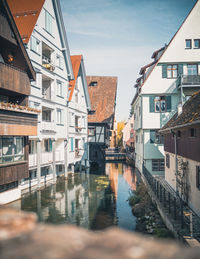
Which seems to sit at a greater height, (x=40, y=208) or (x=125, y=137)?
(x=125, y=137)

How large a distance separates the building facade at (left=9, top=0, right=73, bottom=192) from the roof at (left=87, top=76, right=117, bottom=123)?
11262 mm

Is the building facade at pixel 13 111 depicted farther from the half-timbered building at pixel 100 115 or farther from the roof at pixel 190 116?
the half-timbered building at pixel 100 115

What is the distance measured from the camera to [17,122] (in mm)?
15320

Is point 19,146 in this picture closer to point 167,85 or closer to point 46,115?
point 46,115

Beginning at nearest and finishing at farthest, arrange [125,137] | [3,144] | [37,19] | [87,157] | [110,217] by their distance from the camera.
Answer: [110,217]
[3,144]
[37,19]
[87,157]
[125,137]

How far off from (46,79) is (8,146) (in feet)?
33.6

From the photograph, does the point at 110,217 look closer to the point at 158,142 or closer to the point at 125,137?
the point at 158,142

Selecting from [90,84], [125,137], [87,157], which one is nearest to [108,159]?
[87,157]

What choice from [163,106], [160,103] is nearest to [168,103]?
[163,106]

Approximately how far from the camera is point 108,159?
4525 cm

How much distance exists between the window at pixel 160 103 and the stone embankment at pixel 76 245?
2538 centimetres

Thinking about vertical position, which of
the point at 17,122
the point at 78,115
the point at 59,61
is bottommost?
the point at 17,122

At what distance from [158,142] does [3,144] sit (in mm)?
17040

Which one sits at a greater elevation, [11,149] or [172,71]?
[172,71]
